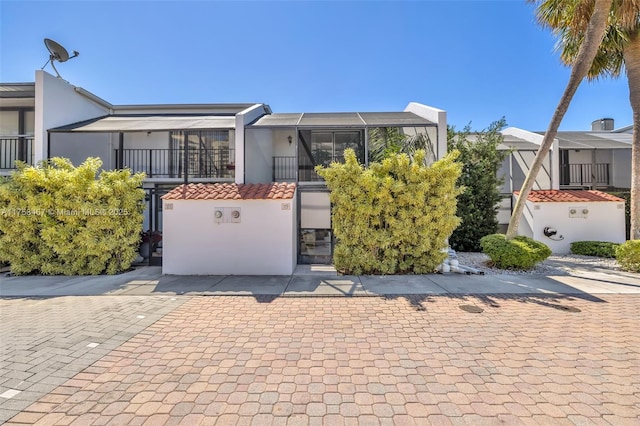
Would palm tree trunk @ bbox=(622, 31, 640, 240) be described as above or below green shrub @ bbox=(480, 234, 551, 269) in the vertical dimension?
above

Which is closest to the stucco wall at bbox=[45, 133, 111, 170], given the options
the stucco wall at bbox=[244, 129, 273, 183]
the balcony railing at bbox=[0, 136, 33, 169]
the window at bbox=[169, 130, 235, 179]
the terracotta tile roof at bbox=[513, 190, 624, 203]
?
the balcony railing at bbox=[0, 136, 33, 169]

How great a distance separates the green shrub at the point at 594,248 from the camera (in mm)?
10779

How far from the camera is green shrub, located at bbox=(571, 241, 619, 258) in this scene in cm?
1078

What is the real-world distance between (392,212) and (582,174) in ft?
51.4

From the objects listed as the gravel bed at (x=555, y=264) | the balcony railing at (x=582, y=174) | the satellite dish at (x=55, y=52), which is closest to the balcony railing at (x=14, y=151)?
the satellite dish at (x=55, y=52)

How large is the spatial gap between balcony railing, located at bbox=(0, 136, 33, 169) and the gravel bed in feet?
60.4

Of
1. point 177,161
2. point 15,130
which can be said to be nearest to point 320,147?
point 177,161

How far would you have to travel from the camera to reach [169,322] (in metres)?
5.26

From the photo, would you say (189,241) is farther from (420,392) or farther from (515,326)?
(515,326)

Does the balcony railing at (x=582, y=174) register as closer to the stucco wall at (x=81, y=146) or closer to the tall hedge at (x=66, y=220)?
the tall hedge at (x=66, y=220)

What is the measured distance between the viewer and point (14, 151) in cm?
1241

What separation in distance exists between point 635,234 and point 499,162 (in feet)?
16.9

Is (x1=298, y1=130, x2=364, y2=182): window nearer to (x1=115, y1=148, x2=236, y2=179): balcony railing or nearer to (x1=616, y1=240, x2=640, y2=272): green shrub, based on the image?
(x1=115, y1=148, x2=236, y2=179): balcony railing

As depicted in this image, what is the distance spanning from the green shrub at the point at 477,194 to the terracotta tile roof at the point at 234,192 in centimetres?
809
